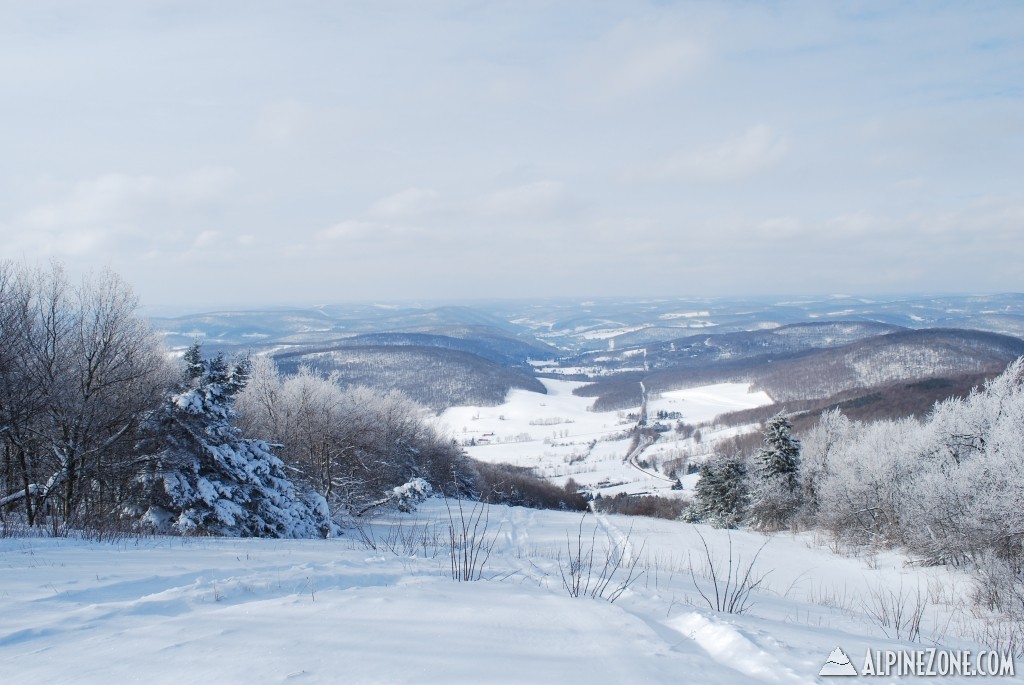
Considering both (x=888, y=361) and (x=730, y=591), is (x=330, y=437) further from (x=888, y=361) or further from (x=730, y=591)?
(x=888, y=361)

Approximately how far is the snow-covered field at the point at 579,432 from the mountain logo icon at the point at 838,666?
2756 inches

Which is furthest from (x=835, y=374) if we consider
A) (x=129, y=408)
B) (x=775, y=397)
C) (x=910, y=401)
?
(x=129, y=408)

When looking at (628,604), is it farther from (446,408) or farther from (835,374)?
→ (835,374)

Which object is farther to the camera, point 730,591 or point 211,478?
point 211,478

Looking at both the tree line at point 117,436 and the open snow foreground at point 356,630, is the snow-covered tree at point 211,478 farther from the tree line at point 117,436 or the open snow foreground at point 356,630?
the open snow foreground at point 356,630

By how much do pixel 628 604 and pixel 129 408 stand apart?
56.1ft

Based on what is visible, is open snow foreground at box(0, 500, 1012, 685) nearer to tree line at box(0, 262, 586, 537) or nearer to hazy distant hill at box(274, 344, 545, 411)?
tree line at box(0, 262, 586, 537)

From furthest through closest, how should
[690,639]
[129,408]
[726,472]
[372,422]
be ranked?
1. [726,472]
2. [372,422]
3. [129,408]
4. [690,639]

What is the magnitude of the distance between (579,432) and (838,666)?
420ft

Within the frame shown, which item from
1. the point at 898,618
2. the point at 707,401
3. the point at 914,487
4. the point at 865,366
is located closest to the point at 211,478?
the point at 898,618

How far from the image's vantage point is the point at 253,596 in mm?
4527

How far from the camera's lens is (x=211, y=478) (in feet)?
50.5

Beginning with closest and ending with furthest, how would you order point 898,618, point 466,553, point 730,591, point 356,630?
point 356,630 → point 898,618 → point 466,553 → point 730,591

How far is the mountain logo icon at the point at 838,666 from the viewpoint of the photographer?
3.22 m
